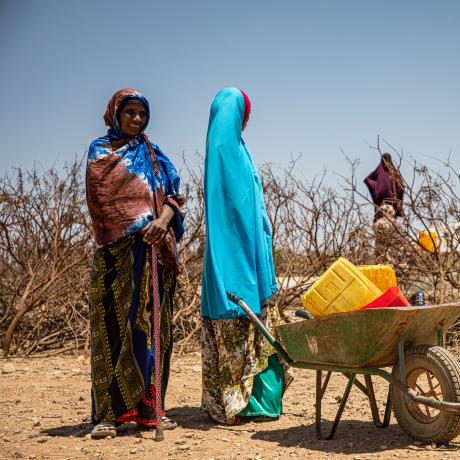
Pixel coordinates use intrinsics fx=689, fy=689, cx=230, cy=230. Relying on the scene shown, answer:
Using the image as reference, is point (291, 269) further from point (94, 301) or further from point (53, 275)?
point (94, 301)

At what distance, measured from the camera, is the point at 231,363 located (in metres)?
3.96

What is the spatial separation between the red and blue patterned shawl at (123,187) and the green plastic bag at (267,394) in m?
0.82

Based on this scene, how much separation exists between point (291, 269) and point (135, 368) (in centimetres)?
379

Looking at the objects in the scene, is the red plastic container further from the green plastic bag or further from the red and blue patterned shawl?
the red and blue patterned shawl

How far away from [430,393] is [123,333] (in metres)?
1.63

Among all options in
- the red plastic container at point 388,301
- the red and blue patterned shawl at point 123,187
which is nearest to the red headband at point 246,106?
the red and blue patterned shawl at point 123,187

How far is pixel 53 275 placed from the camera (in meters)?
6.96

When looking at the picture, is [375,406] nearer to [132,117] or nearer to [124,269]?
[124,269]

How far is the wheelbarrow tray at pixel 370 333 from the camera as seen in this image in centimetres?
296

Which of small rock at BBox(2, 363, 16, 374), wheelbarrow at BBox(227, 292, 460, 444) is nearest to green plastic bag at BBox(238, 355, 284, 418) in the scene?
wheelbarrow at BBox(227, 292, 460, 444)

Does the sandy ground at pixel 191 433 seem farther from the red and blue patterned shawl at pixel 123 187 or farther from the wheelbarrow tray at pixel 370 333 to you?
the red and blue patterned shawl at pixel 123 187

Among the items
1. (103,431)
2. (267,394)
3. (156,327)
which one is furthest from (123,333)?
(267,394)

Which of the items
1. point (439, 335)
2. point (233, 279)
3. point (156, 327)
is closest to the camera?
point (439, 335)

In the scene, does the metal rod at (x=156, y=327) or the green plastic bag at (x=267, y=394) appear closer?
the metal rod at (x=156, y=327)
